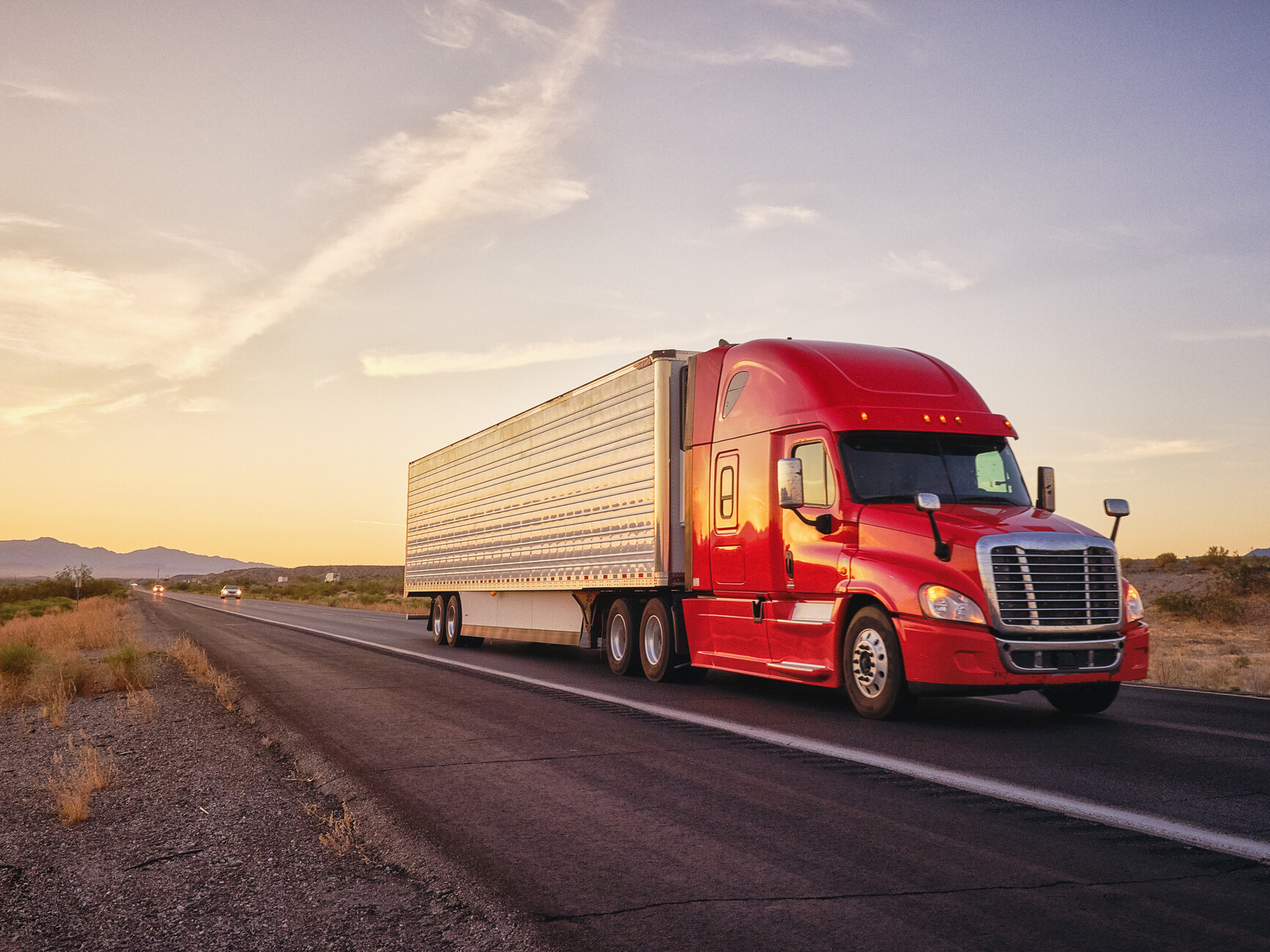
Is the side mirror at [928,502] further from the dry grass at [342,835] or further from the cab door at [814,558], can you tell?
the dry grass at [342,835]

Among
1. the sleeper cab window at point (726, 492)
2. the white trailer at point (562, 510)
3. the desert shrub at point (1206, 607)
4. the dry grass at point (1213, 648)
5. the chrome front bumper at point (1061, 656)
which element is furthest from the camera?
the desert shrub at point (1206, 607)

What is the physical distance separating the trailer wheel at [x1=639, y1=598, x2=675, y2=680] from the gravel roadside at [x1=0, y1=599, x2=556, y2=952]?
19.1 ft

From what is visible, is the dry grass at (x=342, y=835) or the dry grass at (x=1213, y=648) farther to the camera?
the dry grass at (x=1213, y=648)

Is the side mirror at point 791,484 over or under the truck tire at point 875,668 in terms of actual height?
over

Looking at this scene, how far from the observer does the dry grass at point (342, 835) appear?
551 cm

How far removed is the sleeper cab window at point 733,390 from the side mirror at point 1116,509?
13.5ft

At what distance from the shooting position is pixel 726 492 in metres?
12.6

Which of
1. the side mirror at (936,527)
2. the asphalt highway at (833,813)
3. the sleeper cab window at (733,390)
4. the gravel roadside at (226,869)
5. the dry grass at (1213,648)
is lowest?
the gravel roadside at (226,869)

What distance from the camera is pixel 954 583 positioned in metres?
9.27

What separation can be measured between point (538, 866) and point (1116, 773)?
429cm

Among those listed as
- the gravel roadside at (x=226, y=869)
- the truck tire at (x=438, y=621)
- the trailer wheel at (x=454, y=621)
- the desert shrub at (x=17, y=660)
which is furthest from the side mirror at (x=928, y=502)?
the truck tire at (x=438, y=621)

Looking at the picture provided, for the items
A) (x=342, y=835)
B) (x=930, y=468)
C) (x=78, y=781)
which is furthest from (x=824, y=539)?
(x=78, y=781)

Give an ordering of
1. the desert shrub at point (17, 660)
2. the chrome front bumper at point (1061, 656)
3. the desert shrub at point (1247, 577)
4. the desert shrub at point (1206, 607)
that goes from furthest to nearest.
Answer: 1. the desert shrub at point (1247, 577)
2. the desert shrub at point (1206, 607)
3. the desert shrub at point (17, 660)
4. the chrome front bumper at point (1061, 656)

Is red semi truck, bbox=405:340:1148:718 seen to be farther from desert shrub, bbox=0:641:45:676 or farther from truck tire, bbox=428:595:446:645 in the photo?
desert shrub, bbox=0:641:45:676
